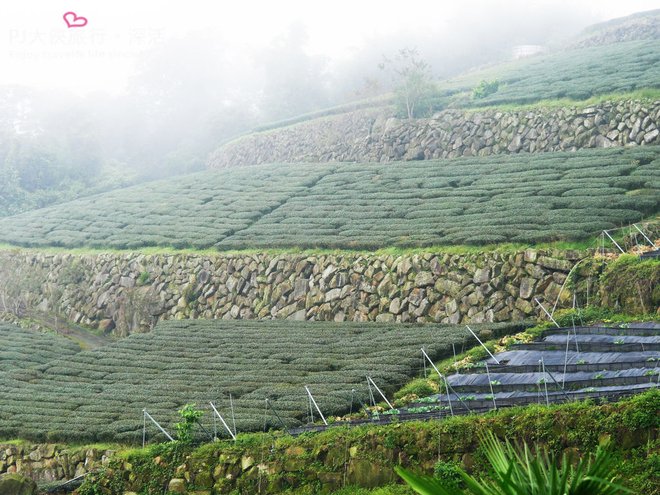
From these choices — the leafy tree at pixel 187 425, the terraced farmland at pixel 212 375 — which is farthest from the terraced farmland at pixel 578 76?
the leafy tree at pixel 187 425

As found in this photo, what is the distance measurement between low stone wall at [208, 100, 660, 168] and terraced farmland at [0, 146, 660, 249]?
2.32 meters

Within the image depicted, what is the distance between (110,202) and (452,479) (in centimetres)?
5416

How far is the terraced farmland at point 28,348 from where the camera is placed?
3753cm

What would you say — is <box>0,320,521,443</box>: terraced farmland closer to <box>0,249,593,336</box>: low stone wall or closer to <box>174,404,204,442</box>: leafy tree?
<box>0,249,593,336</box>: low stone wall

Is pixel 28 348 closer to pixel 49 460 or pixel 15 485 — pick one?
pixel 49 460

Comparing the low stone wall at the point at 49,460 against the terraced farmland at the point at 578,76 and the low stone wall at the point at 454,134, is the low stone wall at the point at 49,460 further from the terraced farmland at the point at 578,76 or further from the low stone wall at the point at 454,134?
the terraced farmland at the point at 578,76

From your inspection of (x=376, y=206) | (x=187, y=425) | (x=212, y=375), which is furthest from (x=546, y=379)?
(x=376, y=206)

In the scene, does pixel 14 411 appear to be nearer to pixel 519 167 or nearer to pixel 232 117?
pixel 519 167

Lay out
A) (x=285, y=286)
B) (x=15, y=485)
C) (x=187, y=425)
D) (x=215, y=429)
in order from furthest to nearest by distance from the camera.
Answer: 1. (x=285, y=286)
2. (x=215, y=429)
3. (x=187, y=425)
4. (x=15, y=485)

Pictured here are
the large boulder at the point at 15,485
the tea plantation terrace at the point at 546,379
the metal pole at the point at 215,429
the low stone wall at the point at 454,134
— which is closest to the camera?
the tea plantation terrace at the point at 546,379

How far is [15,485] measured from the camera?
22609mm

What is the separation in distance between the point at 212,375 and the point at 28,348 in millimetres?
12677

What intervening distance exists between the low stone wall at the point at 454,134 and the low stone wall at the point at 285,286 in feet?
56.7

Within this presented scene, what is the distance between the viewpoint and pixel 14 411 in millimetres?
29938
